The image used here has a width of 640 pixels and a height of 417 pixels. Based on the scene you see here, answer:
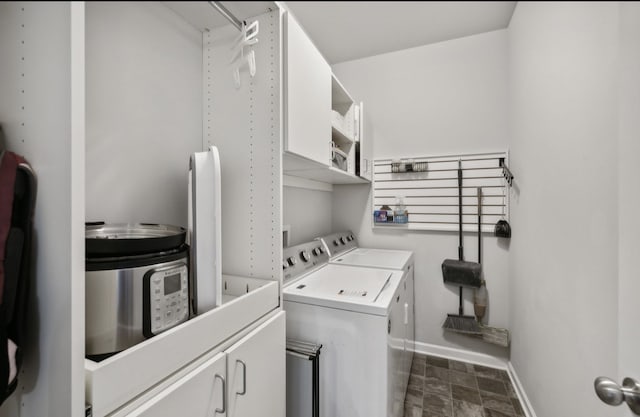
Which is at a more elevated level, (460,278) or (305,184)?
(305,184)

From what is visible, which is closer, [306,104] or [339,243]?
[306,104]

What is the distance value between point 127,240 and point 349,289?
3.53 feet

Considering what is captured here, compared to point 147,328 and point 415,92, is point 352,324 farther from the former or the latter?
point 415,92

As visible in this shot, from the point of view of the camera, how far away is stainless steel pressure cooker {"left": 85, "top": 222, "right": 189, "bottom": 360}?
2.15 feet

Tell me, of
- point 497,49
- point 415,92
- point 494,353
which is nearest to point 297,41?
point 497,49

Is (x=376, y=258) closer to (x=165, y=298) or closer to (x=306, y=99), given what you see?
(x=306, y=99)

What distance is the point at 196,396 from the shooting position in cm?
76

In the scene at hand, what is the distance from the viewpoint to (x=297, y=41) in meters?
1.27

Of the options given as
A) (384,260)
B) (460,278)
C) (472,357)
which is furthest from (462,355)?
(384,260)

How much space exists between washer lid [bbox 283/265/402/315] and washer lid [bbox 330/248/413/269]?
0.54 feet

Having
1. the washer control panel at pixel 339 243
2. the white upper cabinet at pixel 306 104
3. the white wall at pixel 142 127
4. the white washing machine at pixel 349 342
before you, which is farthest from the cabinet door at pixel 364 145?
the white wall at pixel 142 127

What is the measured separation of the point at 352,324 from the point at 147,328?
87 cm

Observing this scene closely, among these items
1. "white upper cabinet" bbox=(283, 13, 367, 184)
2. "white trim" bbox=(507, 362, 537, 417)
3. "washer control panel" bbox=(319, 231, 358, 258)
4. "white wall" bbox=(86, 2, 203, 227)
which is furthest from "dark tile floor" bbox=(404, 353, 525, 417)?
"white wall" bbox=(86, 2, 203, 227)

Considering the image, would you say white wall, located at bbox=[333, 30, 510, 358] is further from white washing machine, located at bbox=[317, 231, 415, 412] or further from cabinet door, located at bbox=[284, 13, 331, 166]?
cabinet door, located at bbox=[284, 13, 331, 166]
